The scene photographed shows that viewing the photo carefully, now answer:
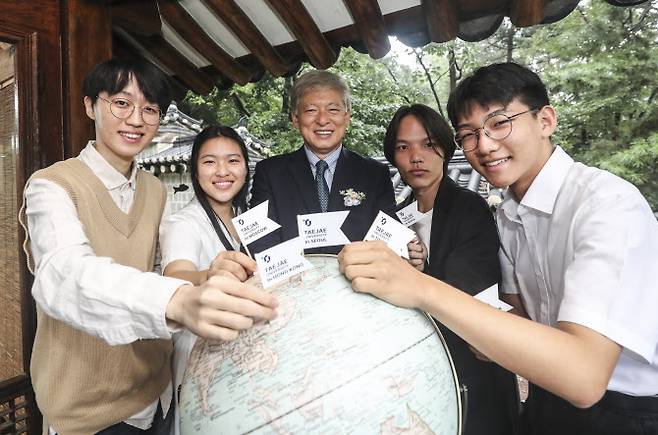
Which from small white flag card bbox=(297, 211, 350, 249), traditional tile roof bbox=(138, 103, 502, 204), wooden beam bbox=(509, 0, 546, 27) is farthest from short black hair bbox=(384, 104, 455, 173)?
traditional tile roof bbox=(138, 103, 502, 204)

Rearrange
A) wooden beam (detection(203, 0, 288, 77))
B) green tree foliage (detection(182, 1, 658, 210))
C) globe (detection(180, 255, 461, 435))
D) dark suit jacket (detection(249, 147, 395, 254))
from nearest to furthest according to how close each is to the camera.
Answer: globe (detection(180, 255, 461, 435)) < dark suit jacket (detection(249, 147, 395, 254)) < wooden beam (detection(203, 0, 288, 77)) < green tree foliage (detection(182, 1, 658, 210))

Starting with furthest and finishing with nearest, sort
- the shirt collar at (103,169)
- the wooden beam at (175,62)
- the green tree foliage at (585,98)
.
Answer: the green tree foliage at (585,98) < the wooden beam at (175,62) < the shirt collar at (103,169)

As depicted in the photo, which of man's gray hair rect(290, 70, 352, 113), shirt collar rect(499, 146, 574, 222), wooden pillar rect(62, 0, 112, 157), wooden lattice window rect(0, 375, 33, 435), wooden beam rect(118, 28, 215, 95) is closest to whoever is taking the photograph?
shirt collar rect(499, 146, 574, 222)

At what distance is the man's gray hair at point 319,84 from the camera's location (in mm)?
2473

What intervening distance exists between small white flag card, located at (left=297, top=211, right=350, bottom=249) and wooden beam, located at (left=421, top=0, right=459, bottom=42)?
162cm

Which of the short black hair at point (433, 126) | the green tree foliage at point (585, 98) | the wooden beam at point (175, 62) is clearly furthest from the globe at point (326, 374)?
the green tree foliage at point (585, 98)

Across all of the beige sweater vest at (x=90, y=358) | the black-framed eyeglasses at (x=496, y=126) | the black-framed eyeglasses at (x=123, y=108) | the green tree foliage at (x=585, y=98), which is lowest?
the beige sweater vest at (x=90, y=358)

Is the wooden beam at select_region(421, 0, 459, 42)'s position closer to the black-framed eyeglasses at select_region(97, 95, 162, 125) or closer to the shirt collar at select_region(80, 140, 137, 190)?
the black-framed eyeglasses at select_region(97, 95, 162, 125)

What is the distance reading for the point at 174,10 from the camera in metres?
2.81

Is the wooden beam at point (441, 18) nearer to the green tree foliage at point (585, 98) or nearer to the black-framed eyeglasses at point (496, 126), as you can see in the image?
the black-framed eyeglasses at point (496, 126)

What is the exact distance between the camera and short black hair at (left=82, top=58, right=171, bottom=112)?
1.75m

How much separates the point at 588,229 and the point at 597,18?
13260mm

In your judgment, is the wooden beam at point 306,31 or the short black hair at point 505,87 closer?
the short black hair at point 505,87

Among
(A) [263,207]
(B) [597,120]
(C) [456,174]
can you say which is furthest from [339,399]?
(B) [597,120]
